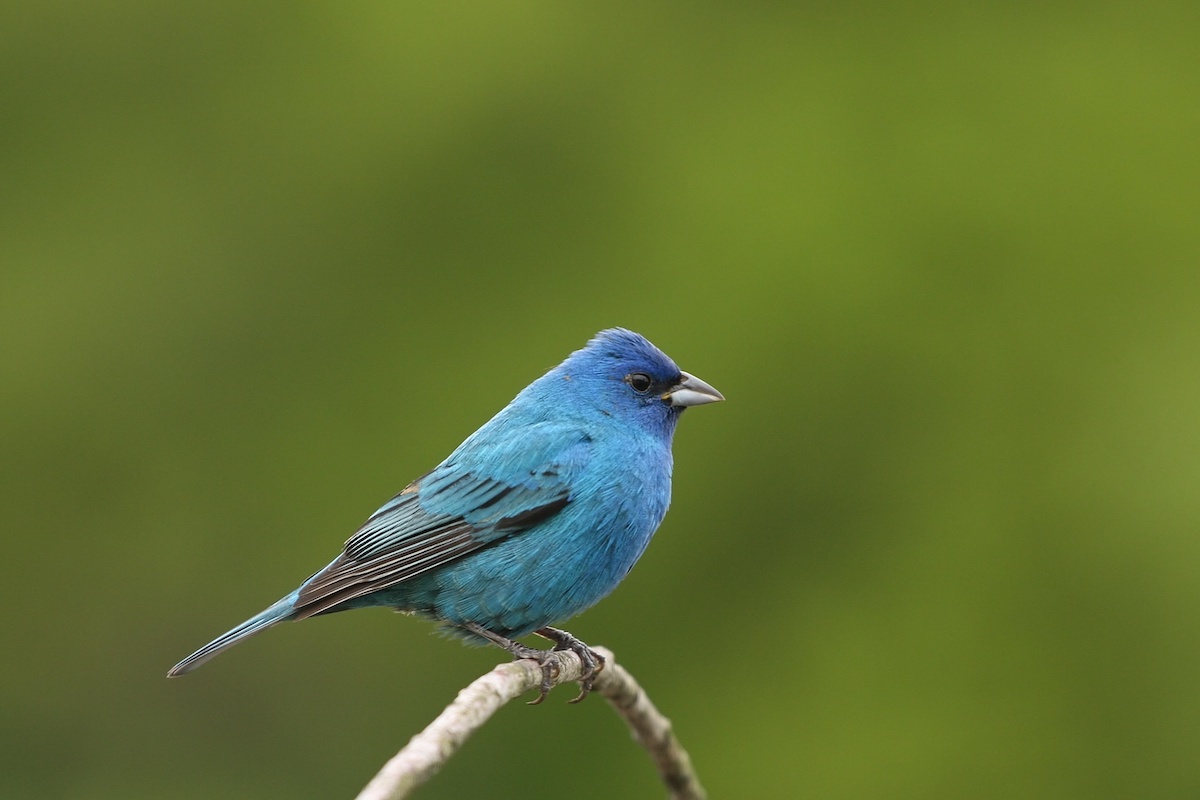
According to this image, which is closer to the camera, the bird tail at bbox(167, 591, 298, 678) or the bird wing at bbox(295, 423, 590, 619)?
the bird tail at bbox(167, 591, 298, 678)

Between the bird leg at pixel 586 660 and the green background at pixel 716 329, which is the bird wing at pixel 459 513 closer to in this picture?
the bird leg at pixel 586 660

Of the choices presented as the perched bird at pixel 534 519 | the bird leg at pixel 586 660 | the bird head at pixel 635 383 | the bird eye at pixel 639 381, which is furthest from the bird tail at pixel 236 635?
the bird eye at pixel 639 381

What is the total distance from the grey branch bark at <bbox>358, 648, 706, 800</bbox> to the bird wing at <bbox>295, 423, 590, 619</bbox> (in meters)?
0.56

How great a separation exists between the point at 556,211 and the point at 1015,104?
10.4 ft

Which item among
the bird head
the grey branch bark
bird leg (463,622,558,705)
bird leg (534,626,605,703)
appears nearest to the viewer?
the grey branch bark

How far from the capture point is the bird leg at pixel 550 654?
473cm

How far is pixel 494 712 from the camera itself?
3.61 metres

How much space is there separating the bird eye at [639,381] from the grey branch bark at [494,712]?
112 cm

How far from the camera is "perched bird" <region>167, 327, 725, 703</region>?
16.5ft

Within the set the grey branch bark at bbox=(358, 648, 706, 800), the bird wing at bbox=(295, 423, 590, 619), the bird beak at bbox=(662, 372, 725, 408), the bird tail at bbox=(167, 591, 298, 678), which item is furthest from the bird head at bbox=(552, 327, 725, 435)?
the bird tail at bbox=(167, 591, 298, 678)

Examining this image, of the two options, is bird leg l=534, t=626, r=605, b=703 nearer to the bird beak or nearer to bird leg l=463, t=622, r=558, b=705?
bird leg l=463, t=622, r=558, b=705

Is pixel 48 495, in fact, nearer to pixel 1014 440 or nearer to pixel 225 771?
pixel 225 771

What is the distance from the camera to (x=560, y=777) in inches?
342

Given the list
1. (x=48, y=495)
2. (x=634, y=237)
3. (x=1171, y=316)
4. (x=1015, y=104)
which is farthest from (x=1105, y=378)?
(x=48, y=495)
